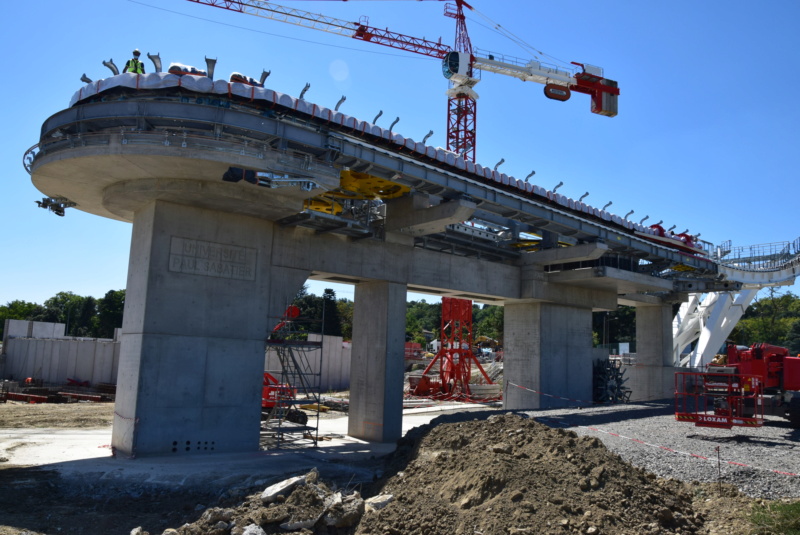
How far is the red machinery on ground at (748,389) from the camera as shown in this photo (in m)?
18.0

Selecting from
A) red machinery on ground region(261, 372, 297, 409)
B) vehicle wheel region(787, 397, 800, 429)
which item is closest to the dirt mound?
red machinery on ground region(261, 372, 297, 409)

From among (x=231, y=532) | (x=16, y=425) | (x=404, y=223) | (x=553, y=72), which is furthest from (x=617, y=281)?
(x=553, y=72)

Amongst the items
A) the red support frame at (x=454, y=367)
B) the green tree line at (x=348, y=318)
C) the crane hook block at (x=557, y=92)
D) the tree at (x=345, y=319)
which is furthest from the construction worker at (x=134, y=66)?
the tree at (x=345, y=319)

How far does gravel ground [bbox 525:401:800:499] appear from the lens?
11.7m

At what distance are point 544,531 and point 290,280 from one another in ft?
40.3

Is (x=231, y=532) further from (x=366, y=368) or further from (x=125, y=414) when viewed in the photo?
(x=366, y=368)

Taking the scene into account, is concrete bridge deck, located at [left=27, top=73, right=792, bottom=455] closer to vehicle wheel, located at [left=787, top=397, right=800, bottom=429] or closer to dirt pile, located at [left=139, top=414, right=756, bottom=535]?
dirt pile, located at [left=139, top=414, right=756, bottom=535]

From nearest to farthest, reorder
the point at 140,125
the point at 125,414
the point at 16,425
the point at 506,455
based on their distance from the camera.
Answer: the point at 506,455, the point at 140,125, the point at 125,414, the point at 16,425

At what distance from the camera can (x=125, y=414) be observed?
16.1 meters

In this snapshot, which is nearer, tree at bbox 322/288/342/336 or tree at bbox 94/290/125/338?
tree at bbox 322/288/342/336

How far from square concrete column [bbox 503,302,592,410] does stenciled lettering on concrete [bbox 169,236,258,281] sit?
1440cm

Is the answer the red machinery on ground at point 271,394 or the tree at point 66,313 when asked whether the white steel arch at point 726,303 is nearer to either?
the red machinery on ground at point 271,394

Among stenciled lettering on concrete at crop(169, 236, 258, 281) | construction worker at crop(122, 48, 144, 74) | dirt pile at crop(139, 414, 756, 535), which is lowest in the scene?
dirt pile at crop(139, 414, 756, 535)

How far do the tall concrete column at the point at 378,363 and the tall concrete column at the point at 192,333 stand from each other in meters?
4.44
